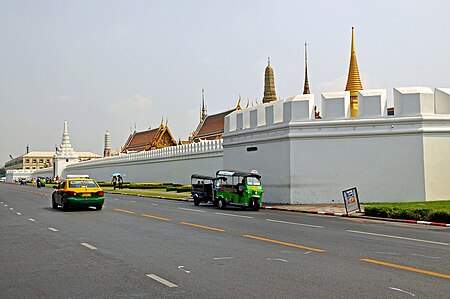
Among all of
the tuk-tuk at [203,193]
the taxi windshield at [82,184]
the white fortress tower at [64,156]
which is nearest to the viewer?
the taxi windshield at [82,184]

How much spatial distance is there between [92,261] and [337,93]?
19820 mm

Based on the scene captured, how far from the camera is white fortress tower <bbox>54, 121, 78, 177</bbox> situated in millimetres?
104812

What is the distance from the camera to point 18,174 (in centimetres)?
15238

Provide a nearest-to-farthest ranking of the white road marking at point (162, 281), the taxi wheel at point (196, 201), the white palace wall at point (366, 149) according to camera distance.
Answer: the white road marking at point (162, 281) → the white palace wall at point (366, 149) → the taxi wheel at point (196, 201)

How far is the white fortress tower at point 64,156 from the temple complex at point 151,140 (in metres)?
11.1

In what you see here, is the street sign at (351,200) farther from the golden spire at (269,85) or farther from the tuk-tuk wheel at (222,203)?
the golden spire at (269,85)

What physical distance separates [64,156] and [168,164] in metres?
55.9

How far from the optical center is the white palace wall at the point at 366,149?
2562cm

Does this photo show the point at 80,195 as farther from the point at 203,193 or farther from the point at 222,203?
the point at 203,193

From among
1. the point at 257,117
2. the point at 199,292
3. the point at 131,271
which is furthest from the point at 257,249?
the point at 257,117

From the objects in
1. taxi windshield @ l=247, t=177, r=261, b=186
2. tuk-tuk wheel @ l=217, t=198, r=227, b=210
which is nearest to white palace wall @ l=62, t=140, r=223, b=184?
tuk-tuk wheel @ l=217, t=198, r=227, b=210

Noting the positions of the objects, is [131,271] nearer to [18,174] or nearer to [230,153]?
[230,153]

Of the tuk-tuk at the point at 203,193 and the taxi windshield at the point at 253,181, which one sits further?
the tuk-tuk at the point at 203,193

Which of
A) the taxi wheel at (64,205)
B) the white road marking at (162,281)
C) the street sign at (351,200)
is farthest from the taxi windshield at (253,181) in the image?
the white road marking at (162,281)
